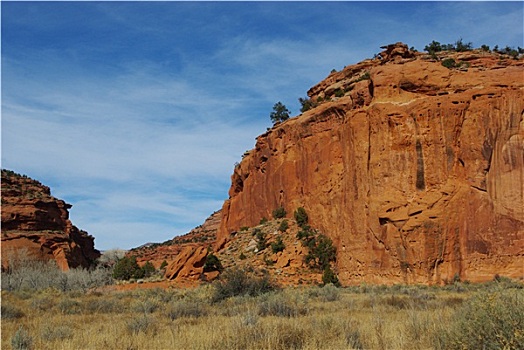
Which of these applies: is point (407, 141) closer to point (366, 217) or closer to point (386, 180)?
point (386, 180)

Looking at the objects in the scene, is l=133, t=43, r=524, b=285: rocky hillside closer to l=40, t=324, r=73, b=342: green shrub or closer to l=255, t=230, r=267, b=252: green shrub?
l=255, t=230, r=267, b=252: green shrub

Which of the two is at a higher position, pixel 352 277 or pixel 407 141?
pixel 407 141

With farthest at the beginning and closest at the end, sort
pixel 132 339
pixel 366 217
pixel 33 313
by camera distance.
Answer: pixel 366 217
pixel 33 313
pixel 132 339

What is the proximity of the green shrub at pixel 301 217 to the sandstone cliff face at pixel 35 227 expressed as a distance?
25012mm

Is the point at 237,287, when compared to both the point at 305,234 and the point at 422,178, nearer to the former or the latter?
the point at 422,178

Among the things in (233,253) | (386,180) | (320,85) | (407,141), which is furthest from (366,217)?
(320,85)

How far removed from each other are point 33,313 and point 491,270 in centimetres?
2471

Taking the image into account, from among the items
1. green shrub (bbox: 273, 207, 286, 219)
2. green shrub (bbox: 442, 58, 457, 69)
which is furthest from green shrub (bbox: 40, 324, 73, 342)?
green shrub (bbox: 273, 207, 286, 219)

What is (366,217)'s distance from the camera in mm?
32875

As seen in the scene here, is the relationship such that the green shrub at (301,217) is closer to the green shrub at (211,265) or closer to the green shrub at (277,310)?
the green shrub at (211,265)

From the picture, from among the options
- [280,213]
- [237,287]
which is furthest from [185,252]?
[237,287]

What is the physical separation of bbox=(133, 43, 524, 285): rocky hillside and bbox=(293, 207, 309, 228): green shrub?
7.34ft

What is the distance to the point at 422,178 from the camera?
1196 inches

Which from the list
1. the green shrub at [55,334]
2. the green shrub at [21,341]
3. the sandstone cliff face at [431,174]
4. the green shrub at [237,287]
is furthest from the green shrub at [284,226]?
the green shrub at [21,341]
